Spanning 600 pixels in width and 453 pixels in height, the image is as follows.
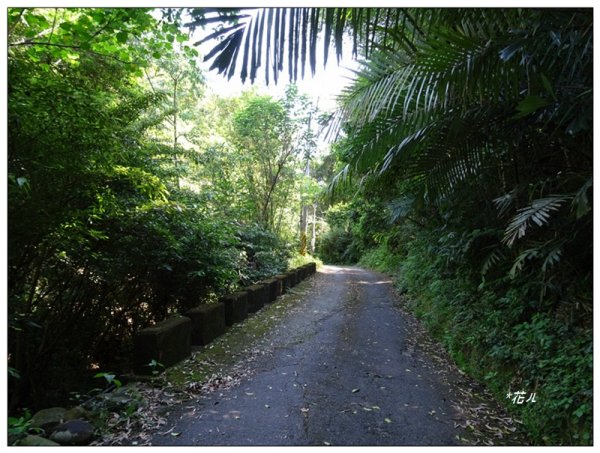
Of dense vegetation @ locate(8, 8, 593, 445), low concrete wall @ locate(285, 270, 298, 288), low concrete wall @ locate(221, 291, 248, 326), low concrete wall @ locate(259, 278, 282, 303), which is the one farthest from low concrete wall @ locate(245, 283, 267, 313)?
low concrete wall @ locate(285, 270, 298, 288)

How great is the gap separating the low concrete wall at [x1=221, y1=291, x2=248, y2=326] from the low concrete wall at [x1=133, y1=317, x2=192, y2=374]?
4.84 ft

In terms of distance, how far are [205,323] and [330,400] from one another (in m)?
2.22

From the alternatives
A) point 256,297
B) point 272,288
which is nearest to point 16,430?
point 256,297

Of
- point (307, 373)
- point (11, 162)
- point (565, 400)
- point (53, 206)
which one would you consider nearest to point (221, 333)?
point (307, 373)

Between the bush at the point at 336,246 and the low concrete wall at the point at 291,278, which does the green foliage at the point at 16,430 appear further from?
the bush at the point at 336,246

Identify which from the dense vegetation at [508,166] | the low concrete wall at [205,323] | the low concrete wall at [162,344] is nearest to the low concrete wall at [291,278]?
the low concrete wall at [205,323]

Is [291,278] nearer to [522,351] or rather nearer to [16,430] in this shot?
[522,351]

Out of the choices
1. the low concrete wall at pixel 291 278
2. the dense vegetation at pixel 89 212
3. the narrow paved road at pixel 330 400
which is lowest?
the narrow paved road at pixel 330 400

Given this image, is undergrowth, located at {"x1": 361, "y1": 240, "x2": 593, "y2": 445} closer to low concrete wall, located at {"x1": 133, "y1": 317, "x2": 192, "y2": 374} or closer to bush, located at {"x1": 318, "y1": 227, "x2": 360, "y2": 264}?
low concrete wall, located at {"x1": 133, "y1": 317, "x2": 192, "y2": 374}

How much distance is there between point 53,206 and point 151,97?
9.68 ft

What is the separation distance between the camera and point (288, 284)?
394 inches

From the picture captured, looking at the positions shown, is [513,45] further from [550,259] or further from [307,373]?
[307,373]

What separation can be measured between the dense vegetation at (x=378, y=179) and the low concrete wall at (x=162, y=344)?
38.2 inches

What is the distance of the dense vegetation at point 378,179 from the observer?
91.5 inches
